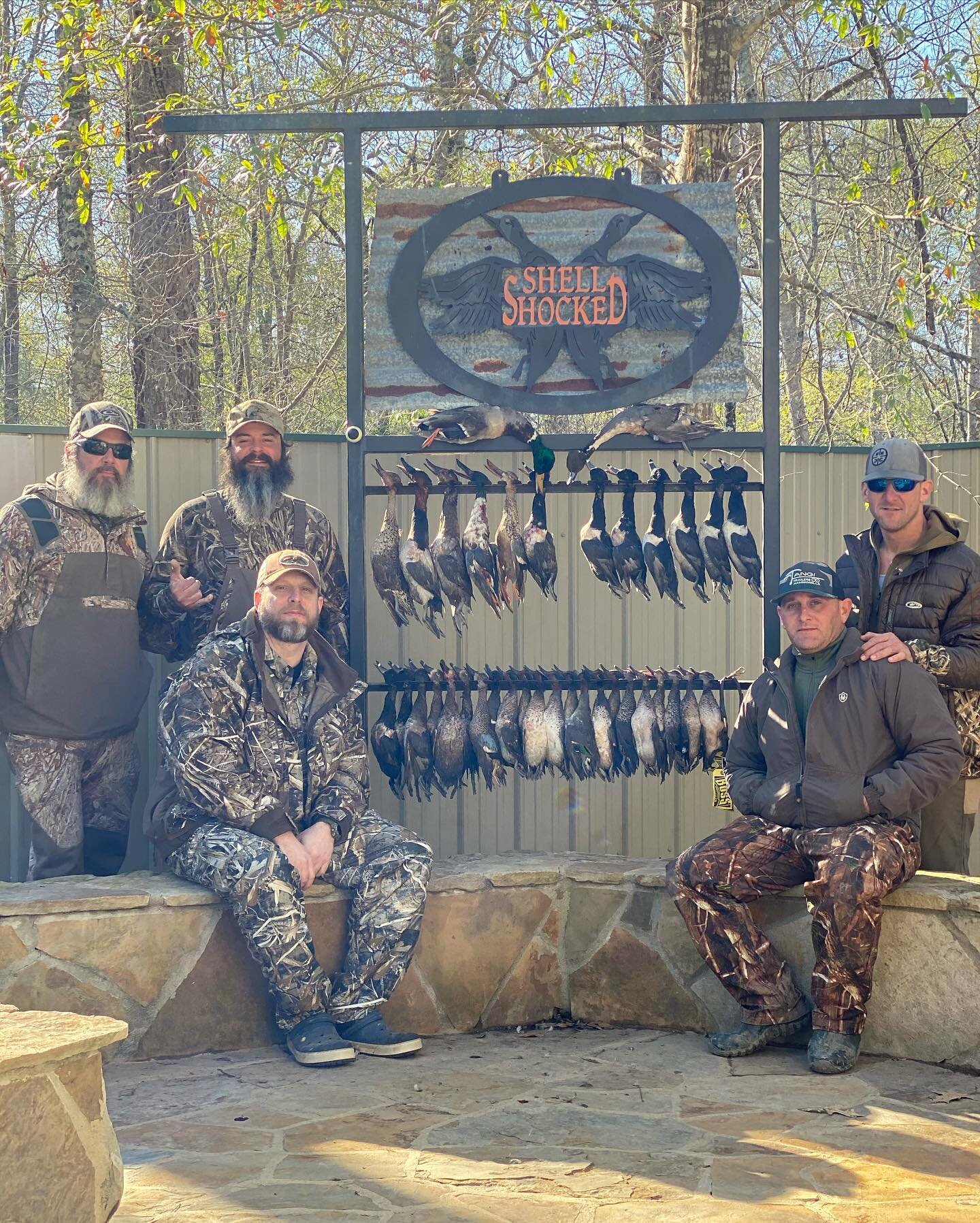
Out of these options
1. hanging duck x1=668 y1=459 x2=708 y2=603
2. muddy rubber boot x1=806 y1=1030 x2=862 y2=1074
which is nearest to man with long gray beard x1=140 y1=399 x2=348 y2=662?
hanging duck x1=668 y1=459 x2=708 y2=603

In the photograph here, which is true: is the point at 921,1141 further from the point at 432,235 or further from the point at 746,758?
the point at 432,235

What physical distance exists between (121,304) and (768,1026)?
9.76 m

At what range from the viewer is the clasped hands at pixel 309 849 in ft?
16.0

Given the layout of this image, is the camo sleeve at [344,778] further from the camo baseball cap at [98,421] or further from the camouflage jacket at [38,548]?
the camo baseball cap at [98,421]

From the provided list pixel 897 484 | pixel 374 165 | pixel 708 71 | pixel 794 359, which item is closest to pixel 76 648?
pixel 897 484

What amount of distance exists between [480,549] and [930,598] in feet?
5.52

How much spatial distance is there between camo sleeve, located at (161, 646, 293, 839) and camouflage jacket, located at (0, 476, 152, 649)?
893 mm

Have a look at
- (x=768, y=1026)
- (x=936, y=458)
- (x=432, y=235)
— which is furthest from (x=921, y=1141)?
(x=936, y=458)

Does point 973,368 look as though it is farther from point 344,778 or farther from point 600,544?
point 344,778

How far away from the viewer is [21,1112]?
3066 mm

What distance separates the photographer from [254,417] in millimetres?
5781

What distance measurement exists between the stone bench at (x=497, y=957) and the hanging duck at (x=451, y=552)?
3.48 feet

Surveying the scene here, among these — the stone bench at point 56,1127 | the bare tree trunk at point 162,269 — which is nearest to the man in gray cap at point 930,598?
the stone bench at point 56,1127

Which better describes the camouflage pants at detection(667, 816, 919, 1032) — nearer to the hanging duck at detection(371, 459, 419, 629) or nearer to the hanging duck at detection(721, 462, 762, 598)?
the hanging duck at detection(721, 462, 762, 598)
